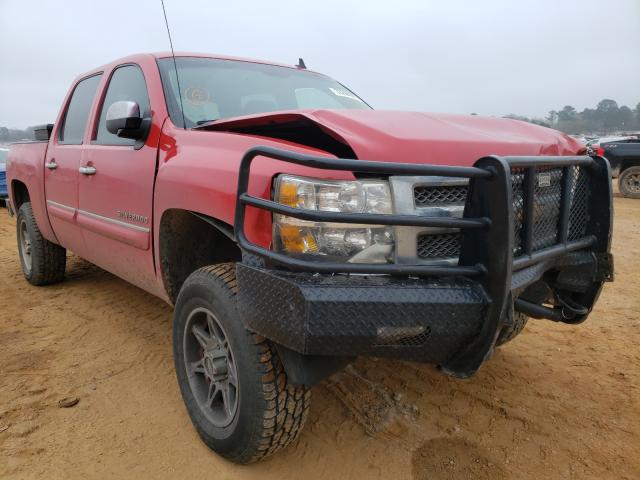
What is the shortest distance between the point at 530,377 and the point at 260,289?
6.70ft

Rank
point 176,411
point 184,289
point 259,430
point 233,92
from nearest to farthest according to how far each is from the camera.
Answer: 1. point 259,430
2. point 184,289
3. point 176,411
4. point 233,92

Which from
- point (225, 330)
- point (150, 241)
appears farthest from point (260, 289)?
point (150, 241)

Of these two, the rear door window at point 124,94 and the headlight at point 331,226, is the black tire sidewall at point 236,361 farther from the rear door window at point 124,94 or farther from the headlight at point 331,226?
the rear door window at point 124,94

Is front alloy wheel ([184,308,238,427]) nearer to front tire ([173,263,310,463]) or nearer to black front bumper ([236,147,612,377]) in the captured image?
front tire ([173,263,310,463])

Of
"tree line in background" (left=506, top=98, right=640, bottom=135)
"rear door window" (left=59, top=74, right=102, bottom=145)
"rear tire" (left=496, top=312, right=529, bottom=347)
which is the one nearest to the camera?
"rear tire" (left=496, top=312, right=529, bottom=347)

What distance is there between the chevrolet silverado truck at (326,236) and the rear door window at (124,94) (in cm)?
5

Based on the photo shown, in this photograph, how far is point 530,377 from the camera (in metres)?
2.90

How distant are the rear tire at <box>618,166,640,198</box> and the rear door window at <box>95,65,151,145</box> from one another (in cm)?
1209

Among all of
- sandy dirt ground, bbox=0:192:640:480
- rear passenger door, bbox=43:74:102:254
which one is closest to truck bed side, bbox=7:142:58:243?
rear passenger door, bbox=43:74:102:254

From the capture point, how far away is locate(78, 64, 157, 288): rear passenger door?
8.48 feet

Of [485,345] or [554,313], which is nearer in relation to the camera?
[485,345]

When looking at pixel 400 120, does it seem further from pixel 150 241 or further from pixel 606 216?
pixel 150 241

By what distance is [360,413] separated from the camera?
8.17 ft

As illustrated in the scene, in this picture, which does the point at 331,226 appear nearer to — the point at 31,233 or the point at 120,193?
the point at 120,193
